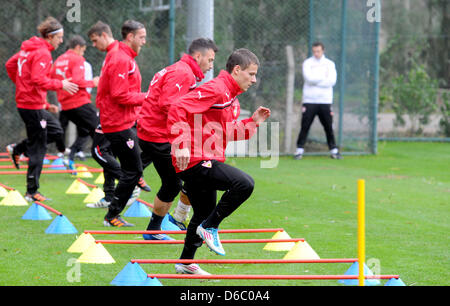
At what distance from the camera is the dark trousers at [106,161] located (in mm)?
9133

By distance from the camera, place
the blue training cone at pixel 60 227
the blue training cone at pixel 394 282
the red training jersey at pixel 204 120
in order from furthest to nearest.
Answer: the blue training cone at pixel 60 227 < the red training jersey at pixel 204 120 < the blue training cone at pixel 394 282

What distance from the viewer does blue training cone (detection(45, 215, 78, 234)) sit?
304 inches

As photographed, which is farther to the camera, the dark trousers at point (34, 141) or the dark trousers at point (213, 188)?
the dark trousers at point (34, 141)

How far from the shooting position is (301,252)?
21.4 feet

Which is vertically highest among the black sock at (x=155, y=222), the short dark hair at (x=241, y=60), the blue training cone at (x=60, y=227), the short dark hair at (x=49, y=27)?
the short dark hair at (x=49, y=27)

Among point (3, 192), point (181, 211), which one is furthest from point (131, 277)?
point (3, 192)

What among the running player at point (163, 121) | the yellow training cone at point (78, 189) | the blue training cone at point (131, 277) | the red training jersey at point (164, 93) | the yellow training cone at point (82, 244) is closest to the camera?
the blue training cone at point (131, 277)

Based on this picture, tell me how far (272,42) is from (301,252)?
9521 mm

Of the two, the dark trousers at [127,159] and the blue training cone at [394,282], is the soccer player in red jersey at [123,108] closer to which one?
the dark trousers at [127,159]

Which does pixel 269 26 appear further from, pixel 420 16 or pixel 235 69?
pixel 420 16

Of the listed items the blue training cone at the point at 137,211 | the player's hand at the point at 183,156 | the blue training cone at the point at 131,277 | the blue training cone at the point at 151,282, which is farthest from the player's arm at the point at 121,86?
the blue training cone at the point at 151,282

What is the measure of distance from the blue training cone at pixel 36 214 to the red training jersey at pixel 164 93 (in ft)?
6.29
